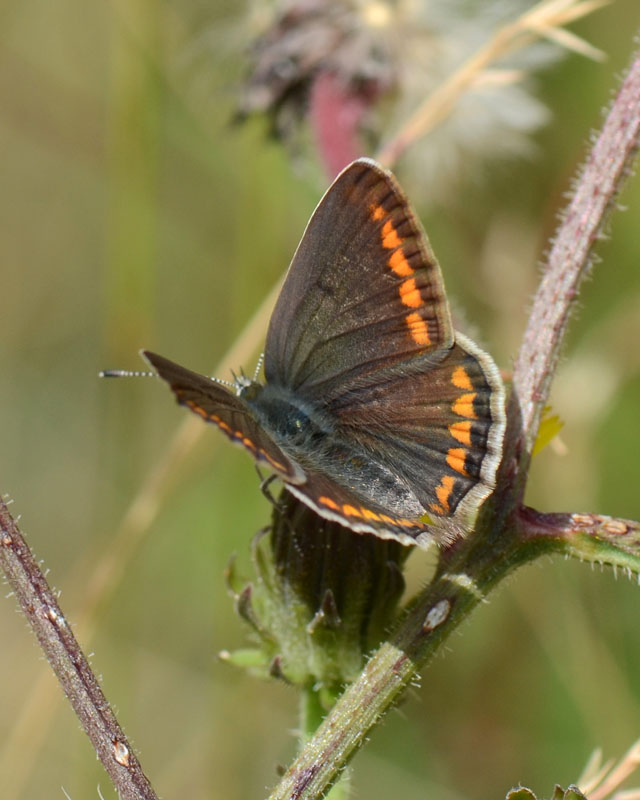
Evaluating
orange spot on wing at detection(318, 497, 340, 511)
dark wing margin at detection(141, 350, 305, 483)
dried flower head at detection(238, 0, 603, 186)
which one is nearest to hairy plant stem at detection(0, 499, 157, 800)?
dark wing margin at detection(141, 350, 305, 483)

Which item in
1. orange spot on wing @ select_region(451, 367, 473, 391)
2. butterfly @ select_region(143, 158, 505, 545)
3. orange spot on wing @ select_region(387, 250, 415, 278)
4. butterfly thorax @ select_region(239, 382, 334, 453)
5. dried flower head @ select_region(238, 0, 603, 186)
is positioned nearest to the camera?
butterfly @ select_region(143, 158, 505, 545)

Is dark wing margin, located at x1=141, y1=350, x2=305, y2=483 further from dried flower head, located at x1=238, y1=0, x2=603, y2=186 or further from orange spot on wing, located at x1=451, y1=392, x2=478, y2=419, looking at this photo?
dried flower head, located at x1=238, y1=0, x2=603, y2=186

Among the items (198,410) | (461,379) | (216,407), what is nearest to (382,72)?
(461,379)

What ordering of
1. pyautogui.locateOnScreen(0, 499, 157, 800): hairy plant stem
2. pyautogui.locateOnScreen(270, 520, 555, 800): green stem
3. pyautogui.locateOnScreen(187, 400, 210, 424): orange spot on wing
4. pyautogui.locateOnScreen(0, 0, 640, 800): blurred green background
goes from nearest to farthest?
pyautogui.locateOnScreen(0, 499, 157, 800): hairy plant stem, pyautogui.locateOnScreen(270, 520, 555, 800): green stem, pyautogui.locateOnScreen(187, 400, 210, 424): orange spot on wing, pyautogui.locateOnScreen(0, 0, 640, 800): blurred green background

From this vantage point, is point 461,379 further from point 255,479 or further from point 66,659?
point 255,479

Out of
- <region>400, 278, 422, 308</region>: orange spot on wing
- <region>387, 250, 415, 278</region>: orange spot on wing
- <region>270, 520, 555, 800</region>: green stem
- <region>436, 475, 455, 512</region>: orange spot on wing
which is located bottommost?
<region>270, 520, 555, 800</region>: green stem

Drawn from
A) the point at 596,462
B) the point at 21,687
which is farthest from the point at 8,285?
the point at 596,462

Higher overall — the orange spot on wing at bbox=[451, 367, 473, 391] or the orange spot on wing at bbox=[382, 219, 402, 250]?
the orange spot on wing at bbox=[382, 219, 402, 250]

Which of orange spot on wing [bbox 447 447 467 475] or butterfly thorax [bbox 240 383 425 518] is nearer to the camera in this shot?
orange spot on wing [bbox 447 447 467 475]
